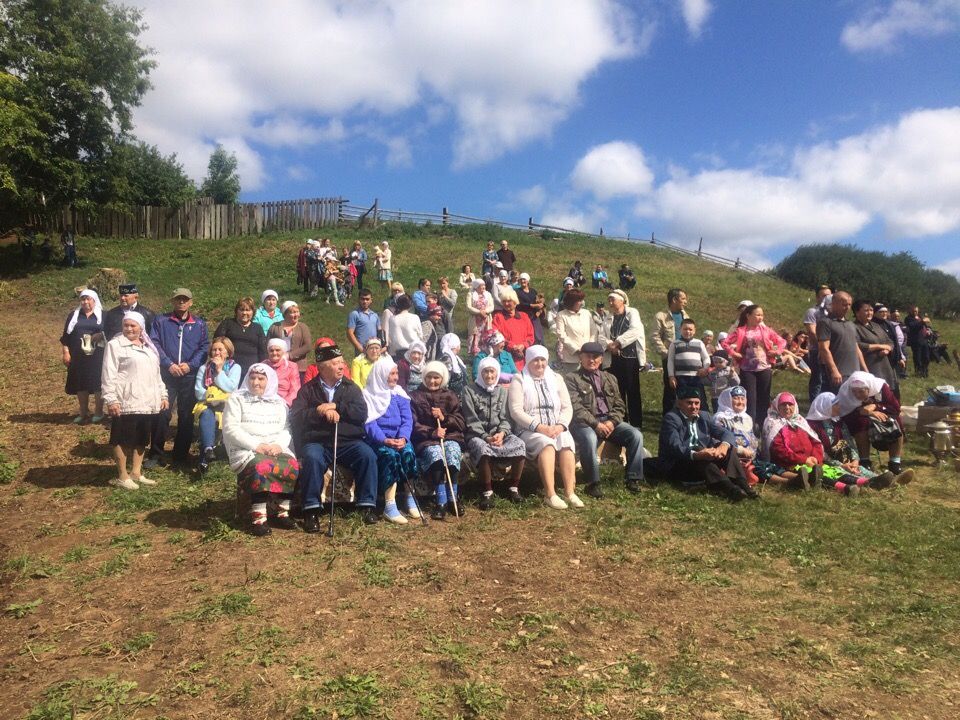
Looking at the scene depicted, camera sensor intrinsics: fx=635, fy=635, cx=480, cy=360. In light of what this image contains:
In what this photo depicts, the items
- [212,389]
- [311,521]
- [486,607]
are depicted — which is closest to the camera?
[486,607]

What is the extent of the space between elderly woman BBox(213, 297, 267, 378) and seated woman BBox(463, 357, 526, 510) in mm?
2816

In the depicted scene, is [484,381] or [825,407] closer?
[484,381]

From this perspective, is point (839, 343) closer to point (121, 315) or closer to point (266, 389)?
point (266, 389)

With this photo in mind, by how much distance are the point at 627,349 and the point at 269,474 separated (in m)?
4.82

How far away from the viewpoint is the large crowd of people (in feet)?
19.5

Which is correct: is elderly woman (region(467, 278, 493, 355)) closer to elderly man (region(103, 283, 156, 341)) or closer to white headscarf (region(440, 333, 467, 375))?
white headscarf (region(440, 333, 467, 375))

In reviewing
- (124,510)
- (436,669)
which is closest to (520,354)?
(124,510)

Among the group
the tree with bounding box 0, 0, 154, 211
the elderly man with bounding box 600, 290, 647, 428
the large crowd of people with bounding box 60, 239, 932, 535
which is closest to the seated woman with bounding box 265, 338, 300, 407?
the large crowd of people with bounding box 60, 239, 932, 535

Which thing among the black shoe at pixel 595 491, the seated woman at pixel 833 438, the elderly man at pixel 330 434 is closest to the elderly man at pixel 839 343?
the seated woman at pixel 833 438

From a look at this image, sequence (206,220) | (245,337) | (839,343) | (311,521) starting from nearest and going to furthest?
(311,521) → (245,337) → (839,343) → (206,220)

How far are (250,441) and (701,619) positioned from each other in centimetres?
393

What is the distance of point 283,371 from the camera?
23.0ft

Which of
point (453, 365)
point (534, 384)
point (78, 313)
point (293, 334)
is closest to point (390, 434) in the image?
point (534, 384)

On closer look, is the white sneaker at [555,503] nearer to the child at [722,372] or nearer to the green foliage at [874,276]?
the child at [722,372]
